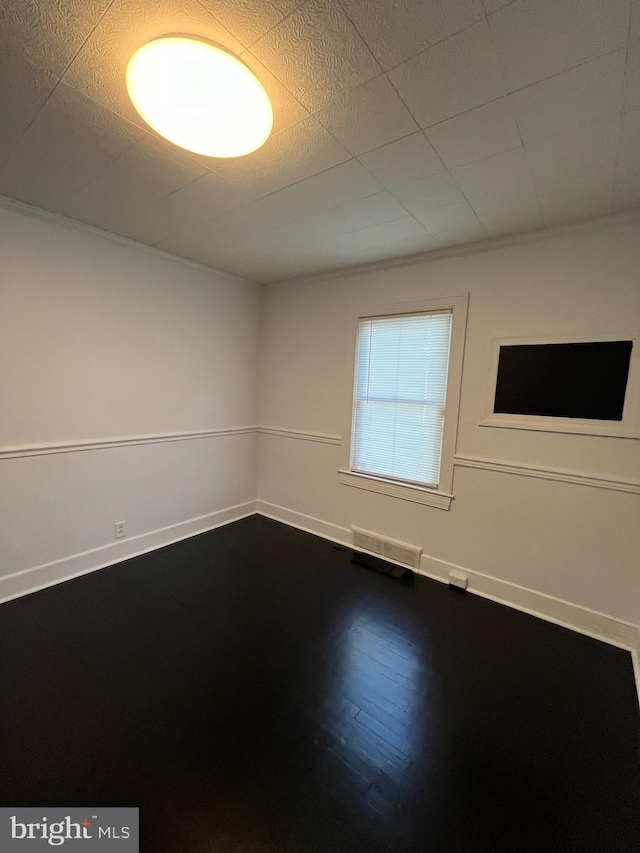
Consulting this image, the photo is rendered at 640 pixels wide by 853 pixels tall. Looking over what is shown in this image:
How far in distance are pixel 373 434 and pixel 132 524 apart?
2.24 m

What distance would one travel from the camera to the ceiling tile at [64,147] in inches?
52.7

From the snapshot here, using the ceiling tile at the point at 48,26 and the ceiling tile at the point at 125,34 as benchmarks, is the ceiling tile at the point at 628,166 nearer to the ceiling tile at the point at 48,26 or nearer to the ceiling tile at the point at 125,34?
the ceiling tile at the point at 125,34

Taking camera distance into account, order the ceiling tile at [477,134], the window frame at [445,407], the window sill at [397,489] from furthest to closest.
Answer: the window sill at [397,489] < the window frame at [445,407] < the ceiling tile at [477,134]

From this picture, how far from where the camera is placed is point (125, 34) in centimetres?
105

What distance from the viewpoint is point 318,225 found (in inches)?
89.4

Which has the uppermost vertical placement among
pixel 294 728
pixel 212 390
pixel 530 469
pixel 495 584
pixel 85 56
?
pixel 85 56

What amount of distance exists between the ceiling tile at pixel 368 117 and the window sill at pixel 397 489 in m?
2.30

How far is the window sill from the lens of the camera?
2.77 m

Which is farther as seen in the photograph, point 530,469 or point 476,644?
point 530,469

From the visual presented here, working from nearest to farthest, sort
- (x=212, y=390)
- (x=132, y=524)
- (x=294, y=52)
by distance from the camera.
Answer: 1. (x=294, y=52)
2. (x=132, y=524)
3. (x=212, y=390)

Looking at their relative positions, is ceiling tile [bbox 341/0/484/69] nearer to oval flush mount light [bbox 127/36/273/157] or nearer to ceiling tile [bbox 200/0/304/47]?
ceiling tile [bbox 200/0/304/47]

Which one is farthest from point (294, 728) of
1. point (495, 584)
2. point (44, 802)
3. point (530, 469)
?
point (530, 469)

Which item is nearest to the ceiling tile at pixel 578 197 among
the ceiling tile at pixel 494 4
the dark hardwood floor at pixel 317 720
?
the ceiling tile at pixel 494 4

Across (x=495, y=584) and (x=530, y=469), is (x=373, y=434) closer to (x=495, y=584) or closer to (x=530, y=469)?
(x=530, y=469)
